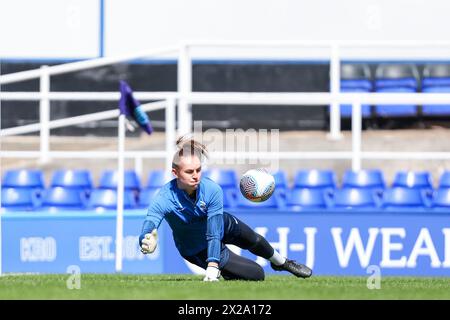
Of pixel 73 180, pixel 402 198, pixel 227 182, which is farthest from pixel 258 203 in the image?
pixel 73 180

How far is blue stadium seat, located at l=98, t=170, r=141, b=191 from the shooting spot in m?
18.0

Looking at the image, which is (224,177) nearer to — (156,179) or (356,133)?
(156,179)

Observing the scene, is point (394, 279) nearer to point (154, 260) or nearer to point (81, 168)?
point (154, 260)

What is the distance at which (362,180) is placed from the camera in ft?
58.2

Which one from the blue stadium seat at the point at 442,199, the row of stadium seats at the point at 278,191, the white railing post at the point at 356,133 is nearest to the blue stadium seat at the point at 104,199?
the row of stadium seats at the point at 278,191

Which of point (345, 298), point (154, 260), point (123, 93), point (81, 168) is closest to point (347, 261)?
point (154, 260)

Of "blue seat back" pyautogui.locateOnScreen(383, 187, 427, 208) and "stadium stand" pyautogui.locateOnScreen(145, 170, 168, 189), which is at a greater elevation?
"stadium stand" pyautogui.locateOnScreen(145, 170, 168, 189)

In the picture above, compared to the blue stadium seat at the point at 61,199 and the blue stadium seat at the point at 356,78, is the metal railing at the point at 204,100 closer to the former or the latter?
the blue stadium seat at the point at 61,199

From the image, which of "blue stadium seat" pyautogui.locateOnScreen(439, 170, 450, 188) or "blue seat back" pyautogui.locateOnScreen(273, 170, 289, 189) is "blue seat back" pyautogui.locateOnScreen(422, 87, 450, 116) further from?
"blue seat back" pyautogui.locateOnScreen(273, 170, 289, 189)

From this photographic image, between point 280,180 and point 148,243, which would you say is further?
point 280,180

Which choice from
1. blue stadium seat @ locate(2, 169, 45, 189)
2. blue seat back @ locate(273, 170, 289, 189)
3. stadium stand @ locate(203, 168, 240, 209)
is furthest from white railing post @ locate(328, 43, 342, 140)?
blue stadium seat @ locate(2, 169, 45, 189)

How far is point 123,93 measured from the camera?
16.5 metres

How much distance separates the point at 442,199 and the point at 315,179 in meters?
1.73
